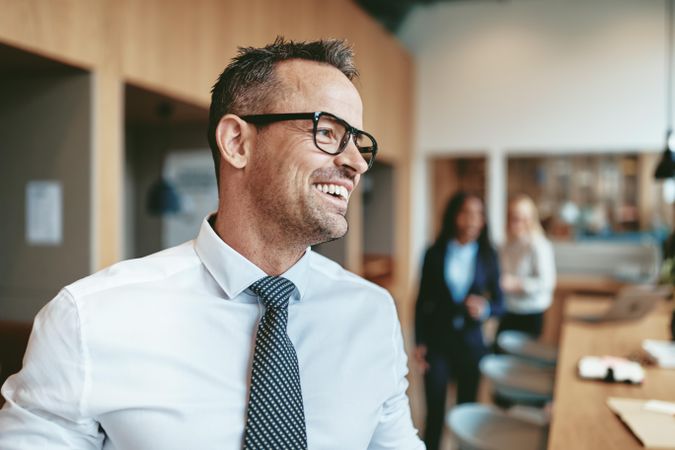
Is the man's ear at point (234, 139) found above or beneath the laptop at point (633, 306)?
above

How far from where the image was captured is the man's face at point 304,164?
1.18 meters

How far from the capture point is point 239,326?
1.19 meters

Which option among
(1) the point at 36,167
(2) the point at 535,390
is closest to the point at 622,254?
(2) the point at 535,390

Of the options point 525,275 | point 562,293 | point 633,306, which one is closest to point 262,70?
point 633,306

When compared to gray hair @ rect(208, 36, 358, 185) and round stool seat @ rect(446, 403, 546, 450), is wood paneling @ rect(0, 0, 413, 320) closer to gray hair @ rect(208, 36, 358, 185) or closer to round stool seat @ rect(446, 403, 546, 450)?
gray hair @ rect(208, 36, 358, 185)

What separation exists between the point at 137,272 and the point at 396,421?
0.66 metres

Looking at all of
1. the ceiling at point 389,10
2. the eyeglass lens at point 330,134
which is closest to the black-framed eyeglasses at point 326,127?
the eyeglass lens at point 330,134

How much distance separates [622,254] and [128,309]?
21.6 feet

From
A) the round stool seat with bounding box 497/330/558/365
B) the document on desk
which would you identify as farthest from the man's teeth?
the round stool seat with bounding box 497/330/558/365

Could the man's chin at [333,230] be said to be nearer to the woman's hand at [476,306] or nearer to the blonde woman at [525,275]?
the woman's hand at [476,306]

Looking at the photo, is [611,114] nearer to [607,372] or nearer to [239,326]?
[607,372]

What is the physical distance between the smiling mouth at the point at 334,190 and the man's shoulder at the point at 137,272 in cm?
30

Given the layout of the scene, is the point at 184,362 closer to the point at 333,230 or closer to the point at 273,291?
the point at 273,291

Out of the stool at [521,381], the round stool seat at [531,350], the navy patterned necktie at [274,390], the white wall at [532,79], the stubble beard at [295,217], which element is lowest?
the stool at [521,381]
